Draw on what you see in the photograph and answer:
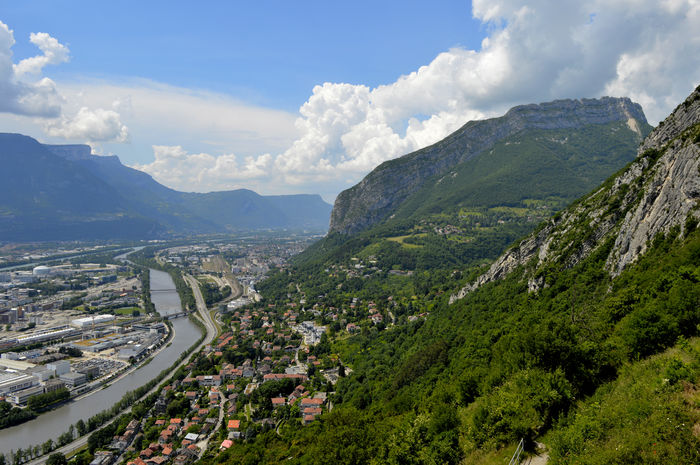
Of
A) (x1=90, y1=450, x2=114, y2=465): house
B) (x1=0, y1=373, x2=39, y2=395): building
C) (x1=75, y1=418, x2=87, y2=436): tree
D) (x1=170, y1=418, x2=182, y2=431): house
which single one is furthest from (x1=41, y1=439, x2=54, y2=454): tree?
(x1=0, y1=373, x2=39, y2=395): building

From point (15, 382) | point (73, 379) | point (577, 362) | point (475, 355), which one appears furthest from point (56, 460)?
point (577, 362)

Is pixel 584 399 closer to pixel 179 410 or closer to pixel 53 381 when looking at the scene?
pixel 179 410

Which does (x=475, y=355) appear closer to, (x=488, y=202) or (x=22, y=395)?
(x=22, y=395)

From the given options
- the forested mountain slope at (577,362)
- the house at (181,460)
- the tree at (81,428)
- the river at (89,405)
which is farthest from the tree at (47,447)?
the forested mountain slope at (577,362)

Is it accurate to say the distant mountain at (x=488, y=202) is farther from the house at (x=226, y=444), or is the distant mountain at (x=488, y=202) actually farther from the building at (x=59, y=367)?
the building at (x=59, y=367)

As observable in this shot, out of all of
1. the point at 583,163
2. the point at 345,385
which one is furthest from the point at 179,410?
the point at 583,163
